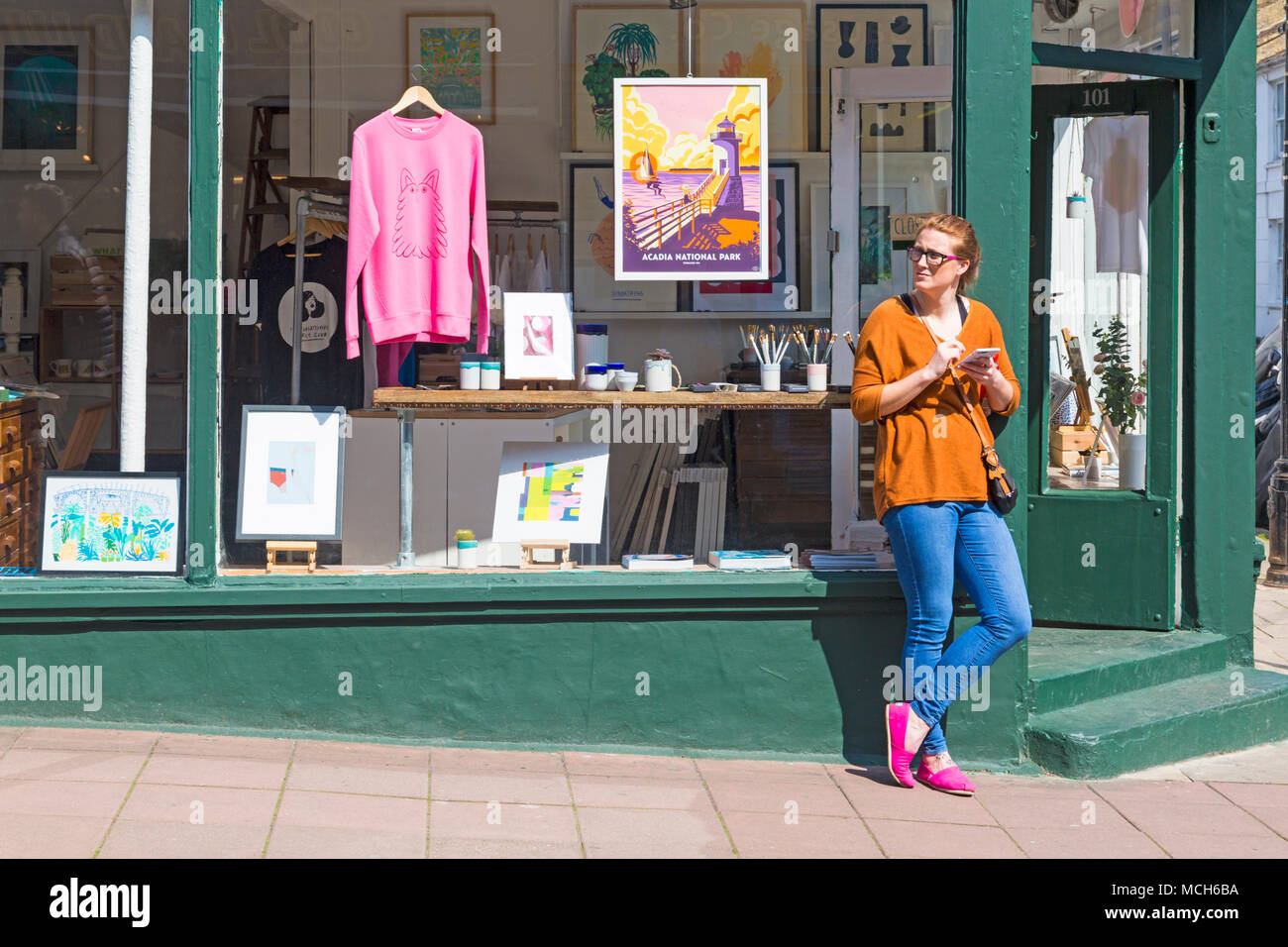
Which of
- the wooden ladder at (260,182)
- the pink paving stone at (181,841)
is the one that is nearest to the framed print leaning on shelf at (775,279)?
the wooden ladder at (260,182)

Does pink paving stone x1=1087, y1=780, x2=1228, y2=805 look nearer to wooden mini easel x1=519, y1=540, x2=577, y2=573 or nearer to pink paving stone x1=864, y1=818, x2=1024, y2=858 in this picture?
pink paving stone x1=864, y1=818, x2=1024, y2=858

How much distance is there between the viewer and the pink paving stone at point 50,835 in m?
4.35

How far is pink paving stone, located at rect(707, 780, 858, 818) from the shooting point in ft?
16.8

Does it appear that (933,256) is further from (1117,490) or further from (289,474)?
(289,474)

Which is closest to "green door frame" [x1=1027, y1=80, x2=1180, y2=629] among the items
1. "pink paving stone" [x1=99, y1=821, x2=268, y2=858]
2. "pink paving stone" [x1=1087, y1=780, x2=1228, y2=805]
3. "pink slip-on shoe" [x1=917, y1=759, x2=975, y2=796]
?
"pink paving stone" [x1=1087, y1=780, x2=1228, y2=805]

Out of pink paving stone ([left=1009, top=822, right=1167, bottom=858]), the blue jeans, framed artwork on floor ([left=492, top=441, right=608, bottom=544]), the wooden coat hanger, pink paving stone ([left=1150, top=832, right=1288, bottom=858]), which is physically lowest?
pink paving stone ([left=1150, top=832, right=1288, bottom=858])

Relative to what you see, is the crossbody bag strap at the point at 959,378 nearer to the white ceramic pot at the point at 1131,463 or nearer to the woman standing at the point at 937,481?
the woman standing at the point at 937,481

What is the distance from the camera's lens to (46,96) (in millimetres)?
7289

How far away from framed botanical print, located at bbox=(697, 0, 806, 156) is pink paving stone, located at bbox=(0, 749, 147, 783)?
352 cm

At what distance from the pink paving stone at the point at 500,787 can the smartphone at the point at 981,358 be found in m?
2.07

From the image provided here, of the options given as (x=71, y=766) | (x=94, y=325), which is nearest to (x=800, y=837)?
(x=71, y=766)

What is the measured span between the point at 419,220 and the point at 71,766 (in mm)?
2474

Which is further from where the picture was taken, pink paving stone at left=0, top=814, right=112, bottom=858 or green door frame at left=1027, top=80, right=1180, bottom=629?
green door frame at left=1027, top=80, right=1180, bottom=629

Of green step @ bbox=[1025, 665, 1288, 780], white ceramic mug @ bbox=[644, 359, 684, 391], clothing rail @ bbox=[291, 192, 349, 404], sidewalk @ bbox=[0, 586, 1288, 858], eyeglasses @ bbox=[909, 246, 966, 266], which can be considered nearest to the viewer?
sidewalk @ bbox=[0, 586, 1288, 858]
